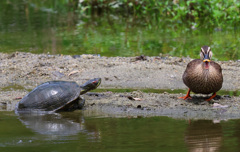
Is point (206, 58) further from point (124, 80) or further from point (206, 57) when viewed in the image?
point (124, 80)

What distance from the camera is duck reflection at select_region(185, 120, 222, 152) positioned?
461 centimetres

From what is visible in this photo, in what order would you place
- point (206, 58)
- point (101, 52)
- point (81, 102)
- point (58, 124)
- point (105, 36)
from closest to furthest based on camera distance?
1. point (58, 124)
2. point (206, 58)
3. point (81, 102)
4. point (101, 52)
5. point (105, 36)

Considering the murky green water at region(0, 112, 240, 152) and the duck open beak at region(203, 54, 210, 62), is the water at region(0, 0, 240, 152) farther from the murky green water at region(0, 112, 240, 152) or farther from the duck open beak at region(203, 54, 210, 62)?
the duck open beak at region(203, 54, 210, 62)

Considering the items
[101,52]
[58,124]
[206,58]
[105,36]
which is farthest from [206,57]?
[105,36]

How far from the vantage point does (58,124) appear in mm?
5879

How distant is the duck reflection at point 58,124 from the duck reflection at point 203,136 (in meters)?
1.11

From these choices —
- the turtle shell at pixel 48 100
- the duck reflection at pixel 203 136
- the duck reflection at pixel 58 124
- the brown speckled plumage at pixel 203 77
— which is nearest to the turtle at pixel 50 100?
the turtle shell at pixel 48 100

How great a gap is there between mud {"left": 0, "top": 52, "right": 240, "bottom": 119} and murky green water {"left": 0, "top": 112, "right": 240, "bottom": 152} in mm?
475

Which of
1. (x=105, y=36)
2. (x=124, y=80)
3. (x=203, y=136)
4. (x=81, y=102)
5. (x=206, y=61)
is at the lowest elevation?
(x=203, y=136)

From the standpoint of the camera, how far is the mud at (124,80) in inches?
253

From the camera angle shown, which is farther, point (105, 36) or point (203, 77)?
point (105, 36)

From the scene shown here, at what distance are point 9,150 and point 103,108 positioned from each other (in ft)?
7.42

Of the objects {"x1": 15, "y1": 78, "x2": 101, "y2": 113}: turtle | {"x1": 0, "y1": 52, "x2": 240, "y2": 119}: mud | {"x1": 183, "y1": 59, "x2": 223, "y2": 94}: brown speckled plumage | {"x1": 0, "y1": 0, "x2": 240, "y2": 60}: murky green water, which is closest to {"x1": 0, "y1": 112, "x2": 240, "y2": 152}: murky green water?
{"x1": 15, "y1": 78, "x2": 101, "y2": 113}: turtle

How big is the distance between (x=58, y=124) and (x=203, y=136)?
2.00m
